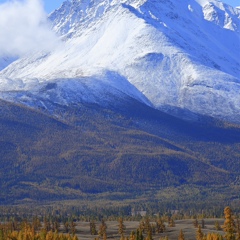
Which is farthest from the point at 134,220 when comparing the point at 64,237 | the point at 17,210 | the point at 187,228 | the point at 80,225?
the point at 64,237

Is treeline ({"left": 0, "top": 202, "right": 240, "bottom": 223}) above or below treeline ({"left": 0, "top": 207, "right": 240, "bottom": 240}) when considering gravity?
above

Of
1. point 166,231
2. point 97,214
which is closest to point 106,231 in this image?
point 166,231

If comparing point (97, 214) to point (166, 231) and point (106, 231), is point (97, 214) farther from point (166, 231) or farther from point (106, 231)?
point (166, 231)

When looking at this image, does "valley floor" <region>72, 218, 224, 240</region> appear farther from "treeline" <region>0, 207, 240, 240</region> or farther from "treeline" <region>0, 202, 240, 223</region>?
"treeline" <region>0, 202, 240, 223</region>

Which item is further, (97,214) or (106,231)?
(97,214)

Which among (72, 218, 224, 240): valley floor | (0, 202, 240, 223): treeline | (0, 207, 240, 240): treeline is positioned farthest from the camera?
(0, 202, 240, 223): treeline

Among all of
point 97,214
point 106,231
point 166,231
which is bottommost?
point 166,231

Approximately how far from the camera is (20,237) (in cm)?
11481

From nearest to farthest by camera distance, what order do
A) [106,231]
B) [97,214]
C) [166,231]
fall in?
1. [166,231]
2. [106,231]
3. [97,214]

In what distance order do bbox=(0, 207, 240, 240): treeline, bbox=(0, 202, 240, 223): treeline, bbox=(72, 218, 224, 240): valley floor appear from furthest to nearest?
bbox=(0, 202, 240, 223): treeline → bbox=(72, 218, 224, 240): valley floor → bbox=(0, 207, 240, 240): treeline

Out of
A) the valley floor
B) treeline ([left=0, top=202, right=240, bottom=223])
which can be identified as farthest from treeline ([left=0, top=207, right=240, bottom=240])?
treeline ([left=0, top=202, right=240, bottom=223])

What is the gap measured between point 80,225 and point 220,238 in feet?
176

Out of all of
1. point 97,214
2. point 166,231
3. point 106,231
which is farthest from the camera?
point 97,214

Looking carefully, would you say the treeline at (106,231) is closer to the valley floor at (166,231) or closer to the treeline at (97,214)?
the valley floor at (166,231)
